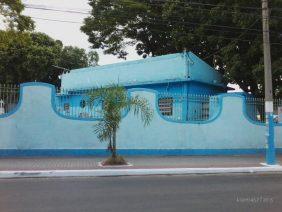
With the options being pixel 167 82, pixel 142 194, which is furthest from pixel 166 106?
pixel 142 194

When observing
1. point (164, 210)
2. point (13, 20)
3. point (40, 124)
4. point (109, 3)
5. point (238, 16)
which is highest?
point (109, 3)

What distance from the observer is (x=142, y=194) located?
377 inches

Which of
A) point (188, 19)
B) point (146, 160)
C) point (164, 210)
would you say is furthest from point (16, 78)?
point (164, 210)

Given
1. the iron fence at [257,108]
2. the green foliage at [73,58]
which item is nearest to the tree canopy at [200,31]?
the iron fence at [257,108]

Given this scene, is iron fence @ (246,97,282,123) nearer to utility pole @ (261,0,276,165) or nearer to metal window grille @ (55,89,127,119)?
utility pole @ (261,0,276,165)

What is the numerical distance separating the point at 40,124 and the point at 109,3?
1713 centimetres

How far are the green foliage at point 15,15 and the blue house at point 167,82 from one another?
10.2 ft

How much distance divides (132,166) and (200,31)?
13.0 metres

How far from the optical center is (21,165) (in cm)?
1406

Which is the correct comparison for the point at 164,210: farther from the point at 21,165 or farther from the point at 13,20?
the point at 13,20

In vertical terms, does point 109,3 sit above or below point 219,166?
above

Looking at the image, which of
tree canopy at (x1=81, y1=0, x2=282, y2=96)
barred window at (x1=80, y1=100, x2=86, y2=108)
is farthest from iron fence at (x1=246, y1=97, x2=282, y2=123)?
barred window at (x1=80, y1=100, x2=86, y2=108)

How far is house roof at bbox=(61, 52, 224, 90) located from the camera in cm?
2444

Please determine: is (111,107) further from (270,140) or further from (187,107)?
(270,140)
